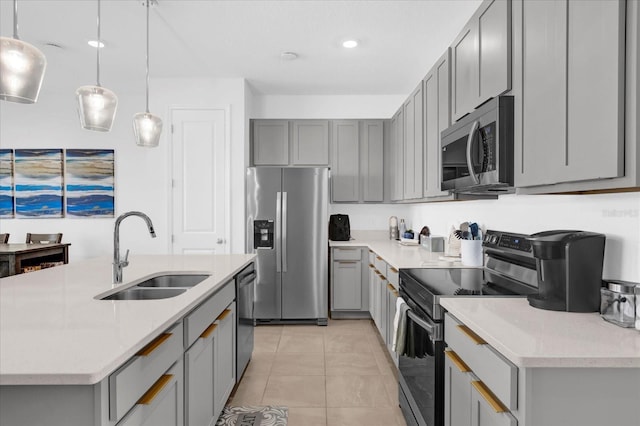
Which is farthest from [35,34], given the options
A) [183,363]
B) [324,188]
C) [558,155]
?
[558,155]

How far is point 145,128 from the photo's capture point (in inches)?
110

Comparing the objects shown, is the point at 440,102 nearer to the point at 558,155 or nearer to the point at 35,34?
the point at 558,155

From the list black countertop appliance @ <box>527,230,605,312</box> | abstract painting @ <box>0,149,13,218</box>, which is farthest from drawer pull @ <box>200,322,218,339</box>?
abstract painting @ <box>0,149,13,218</box>

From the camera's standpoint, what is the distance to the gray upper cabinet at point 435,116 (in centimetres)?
271

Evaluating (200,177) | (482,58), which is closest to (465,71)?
(482,58)

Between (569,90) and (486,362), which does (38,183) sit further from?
(569,90)

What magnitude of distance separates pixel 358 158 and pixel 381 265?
5.79ft

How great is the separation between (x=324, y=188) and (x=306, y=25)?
180 centimetres

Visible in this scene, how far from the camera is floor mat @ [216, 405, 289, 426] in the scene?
8.05ft

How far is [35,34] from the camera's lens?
3434 mm

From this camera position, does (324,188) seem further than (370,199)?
No

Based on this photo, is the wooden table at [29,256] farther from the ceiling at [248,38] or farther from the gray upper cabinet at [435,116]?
the gray upper cabinet at [435,116]

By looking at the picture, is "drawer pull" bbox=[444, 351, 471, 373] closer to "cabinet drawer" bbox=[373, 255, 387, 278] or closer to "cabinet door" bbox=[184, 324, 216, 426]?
"cabinet door" bbox=[184, 324, 216, 426]

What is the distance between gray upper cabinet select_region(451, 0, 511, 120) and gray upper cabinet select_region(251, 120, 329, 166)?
2563 mm
